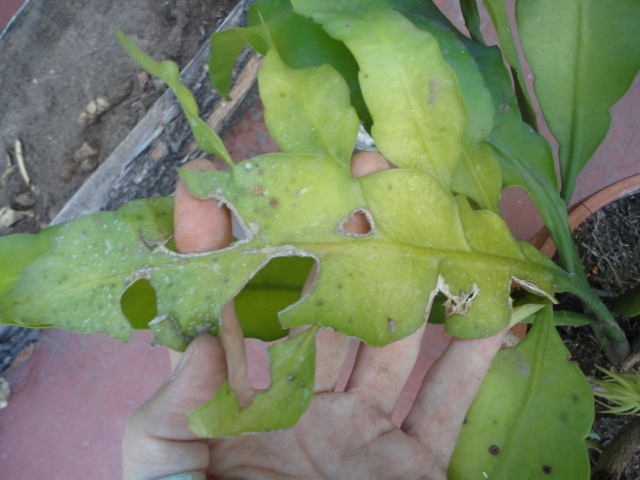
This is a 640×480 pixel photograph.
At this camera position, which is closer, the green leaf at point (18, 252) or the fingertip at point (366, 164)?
the green leaf at point (18, 252)

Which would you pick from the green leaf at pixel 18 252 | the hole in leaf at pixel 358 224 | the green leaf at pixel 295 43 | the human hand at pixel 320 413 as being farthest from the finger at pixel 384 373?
the green leaf at pixel 18 252

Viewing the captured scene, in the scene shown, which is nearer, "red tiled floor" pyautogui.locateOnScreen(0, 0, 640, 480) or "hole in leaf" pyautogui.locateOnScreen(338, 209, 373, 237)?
"hole in leaf" pyautogui.locateOnScreen(338, 209, 373, 237)

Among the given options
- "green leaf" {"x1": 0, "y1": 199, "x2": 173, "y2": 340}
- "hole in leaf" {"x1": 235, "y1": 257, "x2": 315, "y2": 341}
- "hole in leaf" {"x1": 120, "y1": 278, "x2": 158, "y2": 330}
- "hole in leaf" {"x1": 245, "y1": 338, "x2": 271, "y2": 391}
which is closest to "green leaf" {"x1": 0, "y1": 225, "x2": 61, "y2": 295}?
"green leaf" {"x1": 0, "y1": 199, "x2": 173, "y2": 340}

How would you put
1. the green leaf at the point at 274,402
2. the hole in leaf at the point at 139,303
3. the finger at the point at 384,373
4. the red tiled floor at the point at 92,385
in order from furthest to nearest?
1. the red tiled floor at the point at 92,385
2. the finger at the point at 384,373
3. the hole in leaf at the point at 139,303
4. the green leaf at the point at 274,402

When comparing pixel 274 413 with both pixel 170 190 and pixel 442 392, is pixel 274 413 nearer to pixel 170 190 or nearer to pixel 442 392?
pixel 442 392

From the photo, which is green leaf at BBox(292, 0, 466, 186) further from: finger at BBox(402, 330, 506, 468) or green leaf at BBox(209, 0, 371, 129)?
finger at BBox(402, 330, 506, 468)

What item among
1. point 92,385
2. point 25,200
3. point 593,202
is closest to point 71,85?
point 25,200

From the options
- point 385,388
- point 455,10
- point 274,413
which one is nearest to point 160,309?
point 274,413

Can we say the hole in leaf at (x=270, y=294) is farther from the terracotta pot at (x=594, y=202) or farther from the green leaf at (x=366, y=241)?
the terracotta pot at (x=594, y=202)
